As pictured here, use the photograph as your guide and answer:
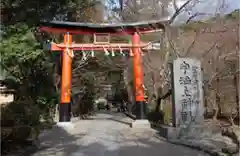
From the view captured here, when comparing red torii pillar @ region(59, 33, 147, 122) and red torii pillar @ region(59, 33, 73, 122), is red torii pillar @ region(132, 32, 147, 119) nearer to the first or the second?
red torii pillar @ region(59, 33, 147, 122)

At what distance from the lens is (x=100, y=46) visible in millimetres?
13703

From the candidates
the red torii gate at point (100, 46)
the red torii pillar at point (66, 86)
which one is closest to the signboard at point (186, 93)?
the red torii gate at point (100, 46)

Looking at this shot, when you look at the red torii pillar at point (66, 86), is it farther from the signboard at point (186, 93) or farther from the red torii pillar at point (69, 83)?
the signboard at point (186, 93)

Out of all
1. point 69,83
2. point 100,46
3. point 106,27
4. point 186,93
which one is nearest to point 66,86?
point 69,83

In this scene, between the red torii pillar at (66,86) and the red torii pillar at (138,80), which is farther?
the red torii pillar at (138,80)

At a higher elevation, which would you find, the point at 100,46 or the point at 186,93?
the point at 100,46

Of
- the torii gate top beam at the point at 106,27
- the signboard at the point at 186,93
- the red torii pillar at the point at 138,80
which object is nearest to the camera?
the signboard at the point at 186,93

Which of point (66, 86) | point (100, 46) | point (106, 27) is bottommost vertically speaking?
point (66, 86)

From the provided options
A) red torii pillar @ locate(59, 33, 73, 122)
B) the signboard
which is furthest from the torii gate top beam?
the signboard

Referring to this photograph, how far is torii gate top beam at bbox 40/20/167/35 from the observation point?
511 inches

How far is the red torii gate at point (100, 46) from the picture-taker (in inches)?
515

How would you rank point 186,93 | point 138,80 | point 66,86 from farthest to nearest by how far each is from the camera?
point 138,80 → point 66,86 → point 186,93

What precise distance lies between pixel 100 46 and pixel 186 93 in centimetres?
565

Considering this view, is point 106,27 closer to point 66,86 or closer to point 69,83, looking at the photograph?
point 69,83
